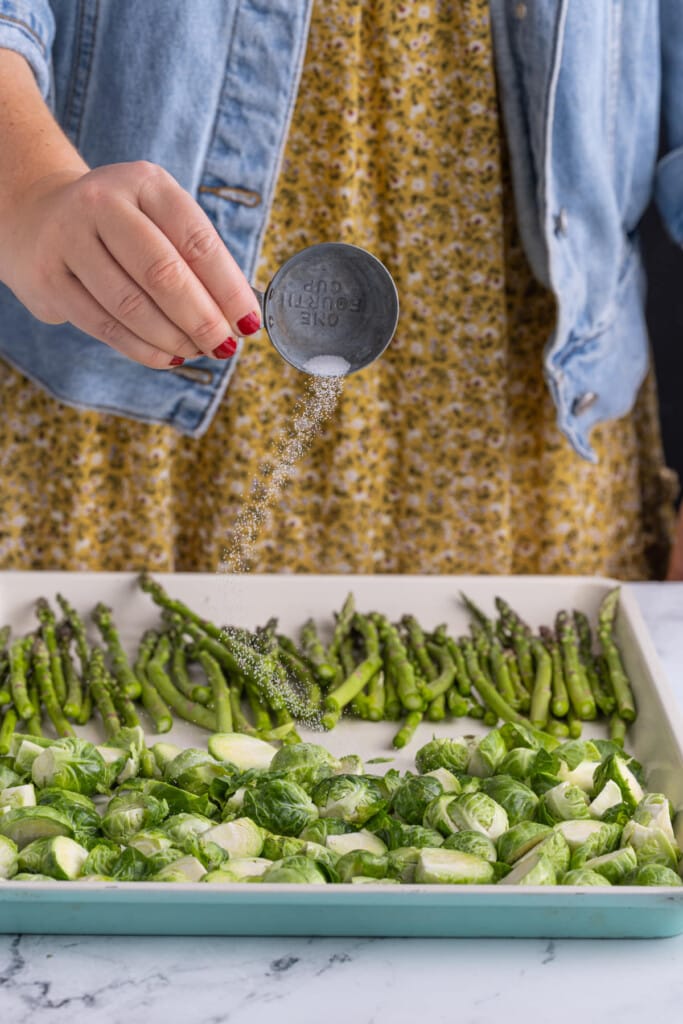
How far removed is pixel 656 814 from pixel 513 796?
0.76 feet

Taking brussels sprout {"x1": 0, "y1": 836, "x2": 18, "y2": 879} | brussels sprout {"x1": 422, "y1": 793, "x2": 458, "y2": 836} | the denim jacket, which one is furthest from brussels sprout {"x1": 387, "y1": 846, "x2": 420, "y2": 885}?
the denim jacket

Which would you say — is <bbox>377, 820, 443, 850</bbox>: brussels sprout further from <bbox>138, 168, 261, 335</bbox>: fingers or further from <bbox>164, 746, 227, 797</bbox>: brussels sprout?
<bbox>138, 168, 261, 335</bbox>: fingers

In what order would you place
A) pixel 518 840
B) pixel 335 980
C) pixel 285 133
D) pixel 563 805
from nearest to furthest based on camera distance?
1. pixel 335 980
2. pixel 518 840
3. pixel 563 805
4. pixel 285 133

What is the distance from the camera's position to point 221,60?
2736mm

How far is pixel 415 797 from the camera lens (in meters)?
1.89

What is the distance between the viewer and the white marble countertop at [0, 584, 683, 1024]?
57.4 inches

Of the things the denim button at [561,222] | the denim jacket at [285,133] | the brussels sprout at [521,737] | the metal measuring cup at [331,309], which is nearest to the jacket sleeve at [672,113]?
the denim jacket at [285,133]

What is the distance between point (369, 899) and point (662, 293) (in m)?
3.41

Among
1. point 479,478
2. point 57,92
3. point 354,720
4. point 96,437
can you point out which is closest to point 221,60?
point 57,92

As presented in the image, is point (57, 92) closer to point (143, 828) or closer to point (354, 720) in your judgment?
point (354, 720)

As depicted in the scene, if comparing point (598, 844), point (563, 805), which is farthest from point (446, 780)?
point (598, 844)

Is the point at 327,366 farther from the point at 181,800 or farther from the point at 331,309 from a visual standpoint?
A: the point at 181,800

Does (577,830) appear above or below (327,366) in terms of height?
below

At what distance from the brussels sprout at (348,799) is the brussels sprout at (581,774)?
344 mm
